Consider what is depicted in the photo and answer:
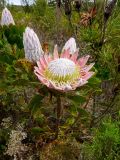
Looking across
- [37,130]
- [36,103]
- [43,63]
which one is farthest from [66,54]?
[37,130]

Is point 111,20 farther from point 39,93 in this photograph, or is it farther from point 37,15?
point 37,15

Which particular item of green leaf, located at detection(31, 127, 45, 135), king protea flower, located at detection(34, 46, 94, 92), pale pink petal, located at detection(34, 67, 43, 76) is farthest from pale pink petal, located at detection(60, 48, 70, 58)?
green leaf, located at detection(31, 127, 45, 135)

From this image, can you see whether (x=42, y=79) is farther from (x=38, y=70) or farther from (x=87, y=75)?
(x=87, y=75)

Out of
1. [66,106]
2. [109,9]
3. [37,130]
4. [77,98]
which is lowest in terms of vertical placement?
[37,130]

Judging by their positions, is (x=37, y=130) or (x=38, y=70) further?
(x=37, y=130)

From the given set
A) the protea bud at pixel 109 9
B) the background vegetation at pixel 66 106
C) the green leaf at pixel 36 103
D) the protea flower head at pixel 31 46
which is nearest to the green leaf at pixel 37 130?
the background vegetation at pixel 66 106

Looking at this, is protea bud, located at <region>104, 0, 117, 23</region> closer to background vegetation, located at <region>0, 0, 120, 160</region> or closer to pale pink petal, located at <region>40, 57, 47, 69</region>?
background vegetation, located at <region>0, 0, 120, 160</region>
